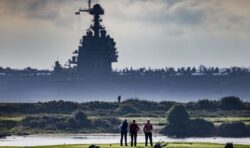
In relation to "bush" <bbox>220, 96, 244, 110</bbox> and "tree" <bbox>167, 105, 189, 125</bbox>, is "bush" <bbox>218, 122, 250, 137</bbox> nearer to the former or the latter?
"tree" <bbox>167, 105, 189, 125</bbox>

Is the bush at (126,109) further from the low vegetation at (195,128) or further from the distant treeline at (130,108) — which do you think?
the low vegetation at (195,128)

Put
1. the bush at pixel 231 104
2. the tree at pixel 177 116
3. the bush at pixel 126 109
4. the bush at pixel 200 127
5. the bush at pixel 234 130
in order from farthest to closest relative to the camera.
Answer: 1. the bush at pixel 231 104
2. the bush at pixel 126 109
3. the tree at pixel 177 116
4. the bush at pixel 200 127
5. the bush at pixel 234 130

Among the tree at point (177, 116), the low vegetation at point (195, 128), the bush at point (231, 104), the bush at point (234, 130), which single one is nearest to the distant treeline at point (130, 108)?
the bush at point (231, 104)

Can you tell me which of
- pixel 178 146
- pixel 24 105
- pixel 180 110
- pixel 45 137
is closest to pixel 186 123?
pixel 180 110

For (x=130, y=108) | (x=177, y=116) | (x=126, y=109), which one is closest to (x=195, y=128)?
(x=177, y=116)

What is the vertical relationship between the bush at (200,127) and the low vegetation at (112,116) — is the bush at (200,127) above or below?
below

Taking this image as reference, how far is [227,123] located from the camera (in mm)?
96438

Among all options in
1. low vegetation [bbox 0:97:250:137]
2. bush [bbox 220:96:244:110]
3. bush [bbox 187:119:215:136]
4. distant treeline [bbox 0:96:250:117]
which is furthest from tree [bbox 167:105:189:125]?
bush [bbox 220:96:244:110]

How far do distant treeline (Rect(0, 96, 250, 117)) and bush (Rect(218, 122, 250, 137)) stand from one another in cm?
2288

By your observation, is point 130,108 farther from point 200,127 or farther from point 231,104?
point 200,127

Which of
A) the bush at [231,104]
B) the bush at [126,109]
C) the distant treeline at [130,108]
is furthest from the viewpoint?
the bush at [231,104]

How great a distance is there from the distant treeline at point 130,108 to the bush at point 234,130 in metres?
22.9

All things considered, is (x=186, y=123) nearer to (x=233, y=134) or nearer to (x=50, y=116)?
(x=233, y=134)

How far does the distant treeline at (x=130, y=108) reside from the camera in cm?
12041
